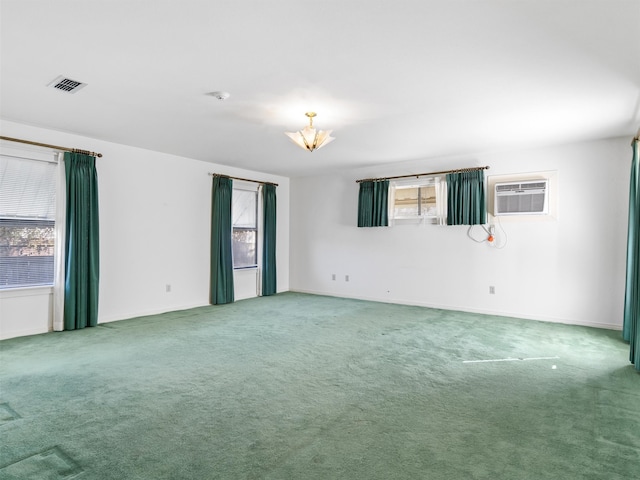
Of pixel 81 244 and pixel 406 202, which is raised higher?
pixel 406 202

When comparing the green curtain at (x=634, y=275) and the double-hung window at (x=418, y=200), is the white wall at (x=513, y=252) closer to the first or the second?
the double-hung window at (x=418, y=200)

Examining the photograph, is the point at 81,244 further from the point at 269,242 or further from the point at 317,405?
the point at 317,405

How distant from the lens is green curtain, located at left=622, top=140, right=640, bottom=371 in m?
3.47

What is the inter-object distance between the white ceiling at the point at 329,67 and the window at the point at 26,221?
1.89ft

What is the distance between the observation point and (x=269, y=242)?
746 cm

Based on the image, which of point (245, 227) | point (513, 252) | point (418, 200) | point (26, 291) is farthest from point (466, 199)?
point (26, 291)

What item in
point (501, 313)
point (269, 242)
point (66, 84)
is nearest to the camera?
point (66, 84)

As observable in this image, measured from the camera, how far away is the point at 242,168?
7.04m

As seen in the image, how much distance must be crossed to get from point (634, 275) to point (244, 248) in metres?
5.76

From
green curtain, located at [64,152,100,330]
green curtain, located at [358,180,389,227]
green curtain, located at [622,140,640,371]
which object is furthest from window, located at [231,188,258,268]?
green curtain, located at [622,140,640,371]

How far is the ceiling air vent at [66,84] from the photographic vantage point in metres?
3.12

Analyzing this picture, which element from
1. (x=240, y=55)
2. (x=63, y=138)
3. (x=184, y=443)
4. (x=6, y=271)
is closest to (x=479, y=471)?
(x=184, y=443)

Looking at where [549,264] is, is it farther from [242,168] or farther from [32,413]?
[32,413]

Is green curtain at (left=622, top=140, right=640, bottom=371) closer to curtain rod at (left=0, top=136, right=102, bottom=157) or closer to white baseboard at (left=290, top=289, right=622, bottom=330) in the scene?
white baseboard at (left=290, top=289, right=622, bottom=330)
